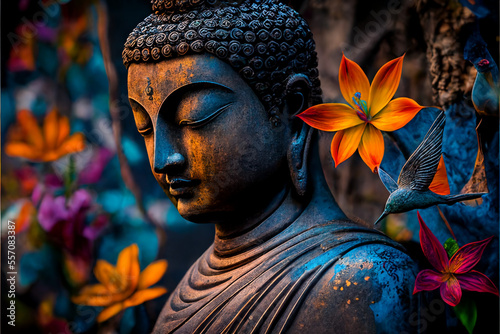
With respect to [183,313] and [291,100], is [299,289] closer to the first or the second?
[183,313]

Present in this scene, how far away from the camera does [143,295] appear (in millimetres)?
2998

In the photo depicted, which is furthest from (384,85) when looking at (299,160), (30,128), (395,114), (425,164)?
(30,128)

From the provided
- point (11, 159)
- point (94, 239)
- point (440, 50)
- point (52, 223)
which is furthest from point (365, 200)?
point (11, 159)

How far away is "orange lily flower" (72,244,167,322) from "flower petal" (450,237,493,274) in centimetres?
167

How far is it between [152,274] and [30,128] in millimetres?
934

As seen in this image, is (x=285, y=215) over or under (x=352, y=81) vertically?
under

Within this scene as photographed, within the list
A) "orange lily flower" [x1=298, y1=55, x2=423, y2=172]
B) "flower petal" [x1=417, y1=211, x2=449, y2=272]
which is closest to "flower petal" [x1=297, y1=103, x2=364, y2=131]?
"orange lily flower" [x1=298, y1=55, x2=423, y2=172]

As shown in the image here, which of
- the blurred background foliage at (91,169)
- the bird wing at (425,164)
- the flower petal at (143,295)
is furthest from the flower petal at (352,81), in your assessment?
the flower petal at (143,295)

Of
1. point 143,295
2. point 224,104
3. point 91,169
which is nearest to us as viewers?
point 224,104

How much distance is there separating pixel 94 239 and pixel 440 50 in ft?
5.83

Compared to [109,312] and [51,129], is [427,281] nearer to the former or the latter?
[109,312]

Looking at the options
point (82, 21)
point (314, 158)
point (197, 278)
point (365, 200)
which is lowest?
point (365, 200)

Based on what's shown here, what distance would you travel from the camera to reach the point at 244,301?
179 centimetres

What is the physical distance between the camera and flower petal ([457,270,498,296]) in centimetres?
165
